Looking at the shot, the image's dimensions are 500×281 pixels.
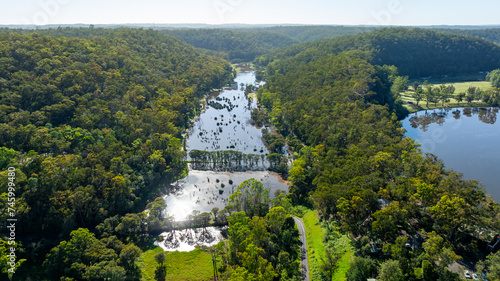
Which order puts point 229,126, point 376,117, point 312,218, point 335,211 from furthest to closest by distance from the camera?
point 229,126 → point 376,117 → point 312,218 → point 335,211

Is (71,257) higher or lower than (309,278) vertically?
higher

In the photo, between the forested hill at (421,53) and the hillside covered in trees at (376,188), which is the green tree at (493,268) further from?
the forested hill at (421,53)

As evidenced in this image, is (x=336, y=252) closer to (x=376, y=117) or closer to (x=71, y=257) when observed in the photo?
(x=71, y=257)

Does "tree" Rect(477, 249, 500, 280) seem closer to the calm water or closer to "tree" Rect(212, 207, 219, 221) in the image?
the calm water

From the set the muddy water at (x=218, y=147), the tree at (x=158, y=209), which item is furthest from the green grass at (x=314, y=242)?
the tree at (x=158, y=209)

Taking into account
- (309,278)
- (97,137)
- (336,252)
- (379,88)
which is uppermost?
(379,88)

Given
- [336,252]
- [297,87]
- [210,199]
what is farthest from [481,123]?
[210,199]
